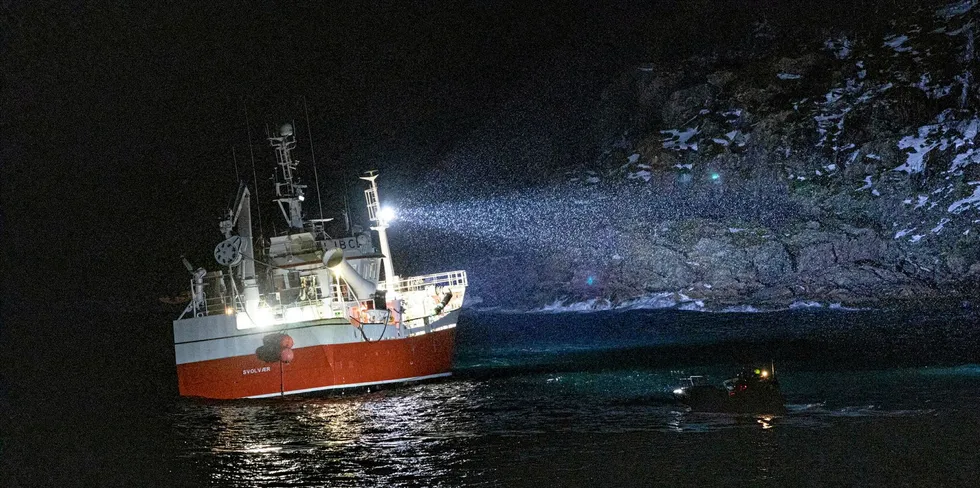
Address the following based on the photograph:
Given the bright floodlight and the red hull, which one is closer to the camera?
the red hull

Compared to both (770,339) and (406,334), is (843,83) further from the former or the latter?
(406,334)

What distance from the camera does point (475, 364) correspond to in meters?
48.1

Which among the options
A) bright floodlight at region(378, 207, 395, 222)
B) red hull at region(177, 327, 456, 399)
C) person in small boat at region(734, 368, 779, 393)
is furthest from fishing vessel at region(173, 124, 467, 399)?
person in small boat at region(734, 368, 779, 393)

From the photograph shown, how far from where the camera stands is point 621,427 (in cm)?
2569

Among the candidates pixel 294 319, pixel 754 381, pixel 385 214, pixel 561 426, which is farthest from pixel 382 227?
pixel 754 381

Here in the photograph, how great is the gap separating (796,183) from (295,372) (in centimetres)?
7263

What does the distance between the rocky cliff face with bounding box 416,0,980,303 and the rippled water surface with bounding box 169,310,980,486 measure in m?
37.0

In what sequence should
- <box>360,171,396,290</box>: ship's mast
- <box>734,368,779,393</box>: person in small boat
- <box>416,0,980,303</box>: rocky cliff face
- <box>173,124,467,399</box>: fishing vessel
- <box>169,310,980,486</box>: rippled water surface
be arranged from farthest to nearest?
1. <box>416,0,980,303</box>: rocky cliff face
2. <box>360,171,396,290</box>: ship's mast
3. <box>173,124,467,399</box>: fishing vessel
4. <box>734,368,779,393</box>: person in small boat
5. <box>169,310,980,486</box>: rippled water surface

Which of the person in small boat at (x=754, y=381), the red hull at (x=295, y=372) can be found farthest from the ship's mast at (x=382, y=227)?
the person in small boat at (x=754, y=381)

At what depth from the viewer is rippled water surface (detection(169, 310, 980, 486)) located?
20203 millimetres

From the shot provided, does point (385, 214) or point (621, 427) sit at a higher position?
point (385, 214)

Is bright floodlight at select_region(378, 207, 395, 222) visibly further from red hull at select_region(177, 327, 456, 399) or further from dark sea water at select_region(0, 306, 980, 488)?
dark sea water at select_region(0, 306, 980, 488)

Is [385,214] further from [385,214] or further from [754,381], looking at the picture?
[754,381]

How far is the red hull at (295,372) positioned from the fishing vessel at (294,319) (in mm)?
43
